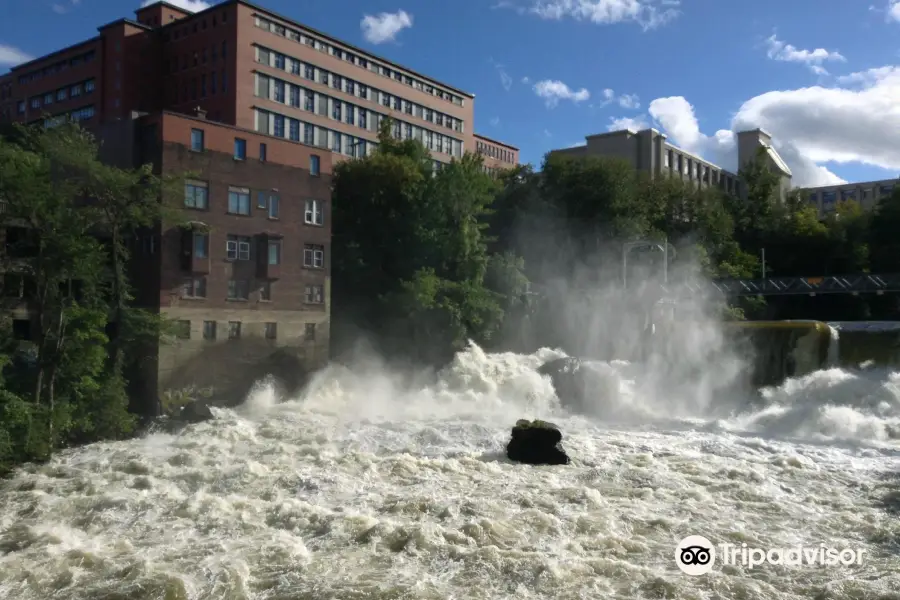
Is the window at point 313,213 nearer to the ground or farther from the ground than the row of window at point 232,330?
farther from the ground

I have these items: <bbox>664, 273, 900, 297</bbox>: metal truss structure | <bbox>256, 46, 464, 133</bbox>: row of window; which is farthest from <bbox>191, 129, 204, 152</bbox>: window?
<bbox>664, 273, 900, 297</bbox>: metal truss structure

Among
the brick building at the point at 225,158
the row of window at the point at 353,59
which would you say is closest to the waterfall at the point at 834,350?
the brick building at the point at 225,158

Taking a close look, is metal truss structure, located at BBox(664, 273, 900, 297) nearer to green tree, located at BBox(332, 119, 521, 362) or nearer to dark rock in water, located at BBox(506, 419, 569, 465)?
green tree, located at BBox(332, 119, 521, 362)

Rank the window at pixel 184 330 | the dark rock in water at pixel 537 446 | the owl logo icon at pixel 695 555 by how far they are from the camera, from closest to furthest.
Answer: the owl logo icon at pixel 695 555 → the dark rock in water at pixel 537 446 → the window at pixel 184 330

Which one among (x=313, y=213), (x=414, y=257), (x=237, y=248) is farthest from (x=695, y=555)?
(x=414, y=257)

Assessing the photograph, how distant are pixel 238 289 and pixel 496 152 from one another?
68443 millimetres

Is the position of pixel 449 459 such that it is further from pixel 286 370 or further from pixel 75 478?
pixel 286 370

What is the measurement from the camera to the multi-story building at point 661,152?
85.4m

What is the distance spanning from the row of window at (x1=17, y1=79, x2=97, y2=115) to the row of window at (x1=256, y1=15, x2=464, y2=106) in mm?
15537

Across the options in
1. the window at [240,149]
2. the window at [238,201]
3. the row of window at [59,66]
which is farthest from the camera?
the row of window at [59,66]

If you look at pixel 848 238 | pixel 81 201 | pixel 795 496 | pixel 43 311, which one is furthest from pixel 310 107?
pixel 795 496

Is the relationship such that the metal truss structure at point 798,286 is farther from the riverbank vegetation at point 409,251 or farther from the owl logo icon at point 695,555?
the owl logo icon at point 695,555

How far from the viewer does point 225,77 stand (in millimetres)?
58969

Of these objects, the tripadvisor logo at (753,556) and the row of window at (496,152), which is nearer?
the tripadvisor logo at (753,556)
